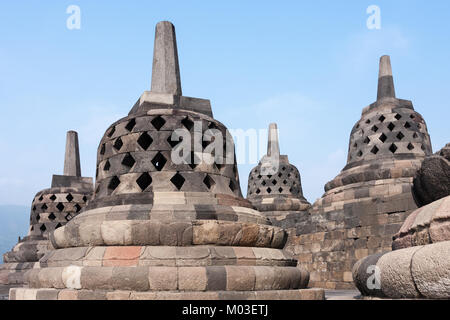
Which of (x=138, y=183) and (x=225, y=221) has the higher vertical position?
(x=138, y=183)

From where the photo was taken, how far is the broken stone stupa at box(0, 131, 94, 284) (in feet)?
42.1

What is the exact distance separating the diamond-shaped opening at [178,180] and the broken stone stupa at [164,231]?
0.04 ft

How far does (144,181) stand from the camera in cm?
588

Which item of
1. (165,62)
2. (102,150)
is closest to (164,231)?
(102,150)

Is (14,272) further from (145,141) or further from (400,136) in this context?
(400,136)

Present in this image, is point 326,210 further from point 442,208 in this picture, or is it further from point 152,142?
point 442,208

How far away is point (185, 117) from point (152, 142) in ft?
2.03

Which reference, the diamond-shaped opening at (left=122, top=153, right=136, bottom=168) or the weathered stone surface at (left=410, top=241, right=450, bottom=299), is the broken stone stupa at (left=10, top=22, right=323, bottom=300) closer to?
the diamond-shaped opening at (left=122, top=153, right=136, bottom=168)

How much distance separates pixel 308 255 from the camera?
10.5m

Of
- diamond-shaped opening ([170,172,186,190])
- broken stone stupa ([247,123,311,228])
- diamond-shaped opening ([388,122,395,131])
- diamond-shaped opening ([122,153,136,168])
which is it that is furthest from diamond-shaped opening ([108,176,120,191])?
broken stone stupa ([247,123,311,228])

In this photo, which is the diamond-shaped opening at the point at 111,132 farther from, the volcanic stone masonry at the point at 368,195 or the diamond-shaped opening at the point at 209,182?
the volcanic stone masonry at the point at 368,195

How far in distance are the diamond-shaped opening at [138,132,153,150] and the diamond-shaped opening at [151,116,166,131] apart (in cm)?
19
